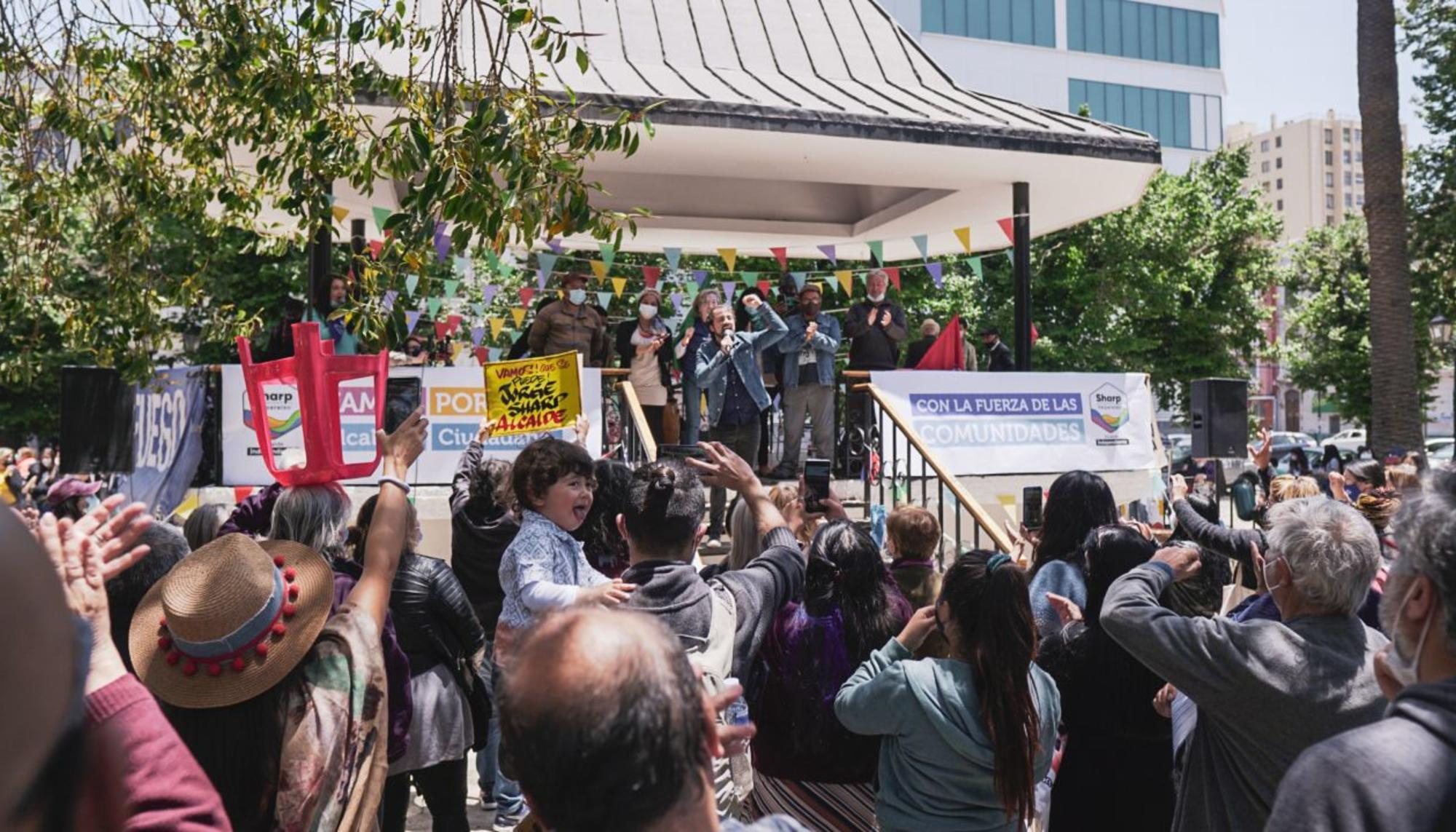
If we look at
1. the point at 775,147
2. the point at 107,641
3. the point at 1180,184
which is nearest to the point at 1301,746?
the point at 107,641

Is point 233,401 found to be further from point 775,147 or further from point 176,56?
point 775,147

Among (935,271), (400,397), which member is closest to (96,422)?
(400,397)

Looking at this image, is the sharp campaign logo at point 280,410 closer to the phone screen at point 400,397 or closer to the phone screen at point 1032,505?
the phone screen at point 400,397

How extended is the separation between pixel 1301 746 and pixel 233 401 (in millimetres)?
9219

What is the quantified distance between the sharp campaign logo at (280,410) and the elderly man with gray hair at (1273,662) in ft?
27.2

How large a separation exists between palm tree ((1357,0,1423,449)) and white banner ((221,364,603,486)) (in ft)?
41.9

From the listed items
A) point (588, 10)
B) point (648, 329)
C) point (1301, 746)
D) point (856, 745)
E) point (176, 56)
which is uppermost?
point (588, 10)

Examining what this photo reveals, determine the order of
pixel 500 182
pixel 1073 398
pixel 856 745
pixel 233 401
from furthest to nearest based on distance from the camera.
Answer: pixel 500 182, pixel 1073 398, pixel 233 401, pixel 856 745

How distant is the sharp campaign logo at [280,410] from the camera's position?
10047 mm

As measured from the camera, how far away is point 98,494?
10.6 meters

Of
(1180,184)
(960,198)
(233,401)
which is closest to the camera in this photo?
(233,401)

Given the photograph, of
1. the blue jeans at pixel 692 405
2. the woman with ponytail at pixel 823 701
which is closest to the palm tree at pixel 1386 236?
the blue jeans at pixel 692 405

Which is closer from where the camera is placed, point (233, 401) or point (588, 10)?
point (233, 401)

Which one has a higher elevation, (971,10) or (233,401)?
(971,10)
